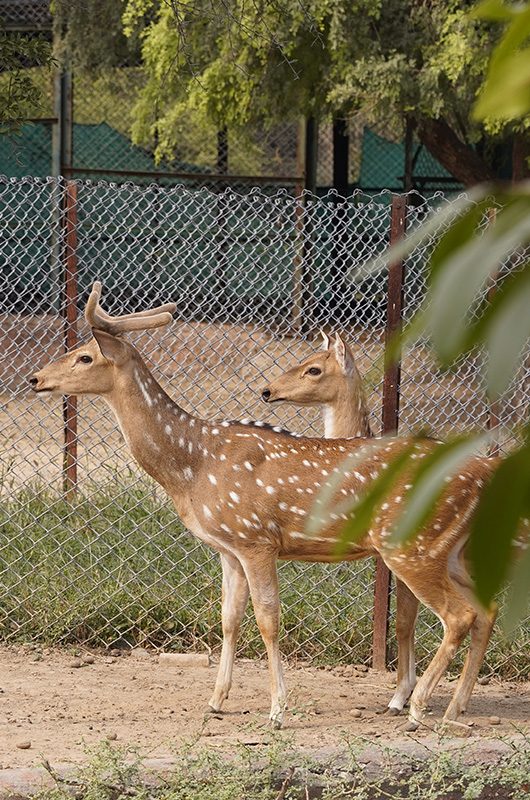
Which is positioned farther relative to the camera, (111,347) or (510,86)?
(111,347)

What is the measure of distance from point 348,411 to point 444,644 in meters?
1.52

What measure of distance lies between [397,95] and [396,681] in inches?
236

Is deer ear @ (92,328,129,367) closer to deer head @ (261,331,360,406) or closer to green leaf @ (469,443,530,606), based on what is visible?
deer head @ (261,331,360,406)

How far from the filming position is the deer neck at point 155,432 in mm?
4973

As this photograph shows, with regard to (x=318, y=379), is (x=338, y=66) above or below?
above

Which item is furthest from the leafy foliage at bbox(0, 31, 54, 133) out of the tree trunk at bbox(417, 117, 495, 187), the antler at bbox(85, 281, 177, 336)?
the tree trunk at bbox(417, 117, 495, 187)

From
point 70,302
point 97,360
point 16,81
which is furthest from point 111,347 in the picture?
point 16,81

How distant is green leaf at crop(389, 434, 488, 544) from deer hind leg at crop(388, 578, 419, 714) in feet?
15.1

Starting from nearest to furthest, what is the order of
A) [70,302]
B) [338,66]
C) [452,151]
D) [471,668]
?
[471,668] → [70,302] → [338,66] → [452,151]

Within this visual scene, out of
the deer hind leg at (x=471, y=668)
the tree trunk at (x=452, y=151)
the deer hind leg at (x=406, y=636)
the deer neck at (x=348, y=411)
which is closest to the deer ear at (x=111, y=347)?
the deer neck at (x=348, y=411)

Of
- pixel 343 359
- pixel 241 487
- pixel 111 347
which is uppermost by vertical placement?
pixel 111 347

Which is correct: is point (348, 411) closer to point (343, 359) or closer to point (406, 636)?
point (343, 359)

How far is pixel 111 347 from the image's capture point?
5031 mm

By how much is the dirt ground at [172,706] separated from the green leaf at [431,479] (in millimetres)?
3783
